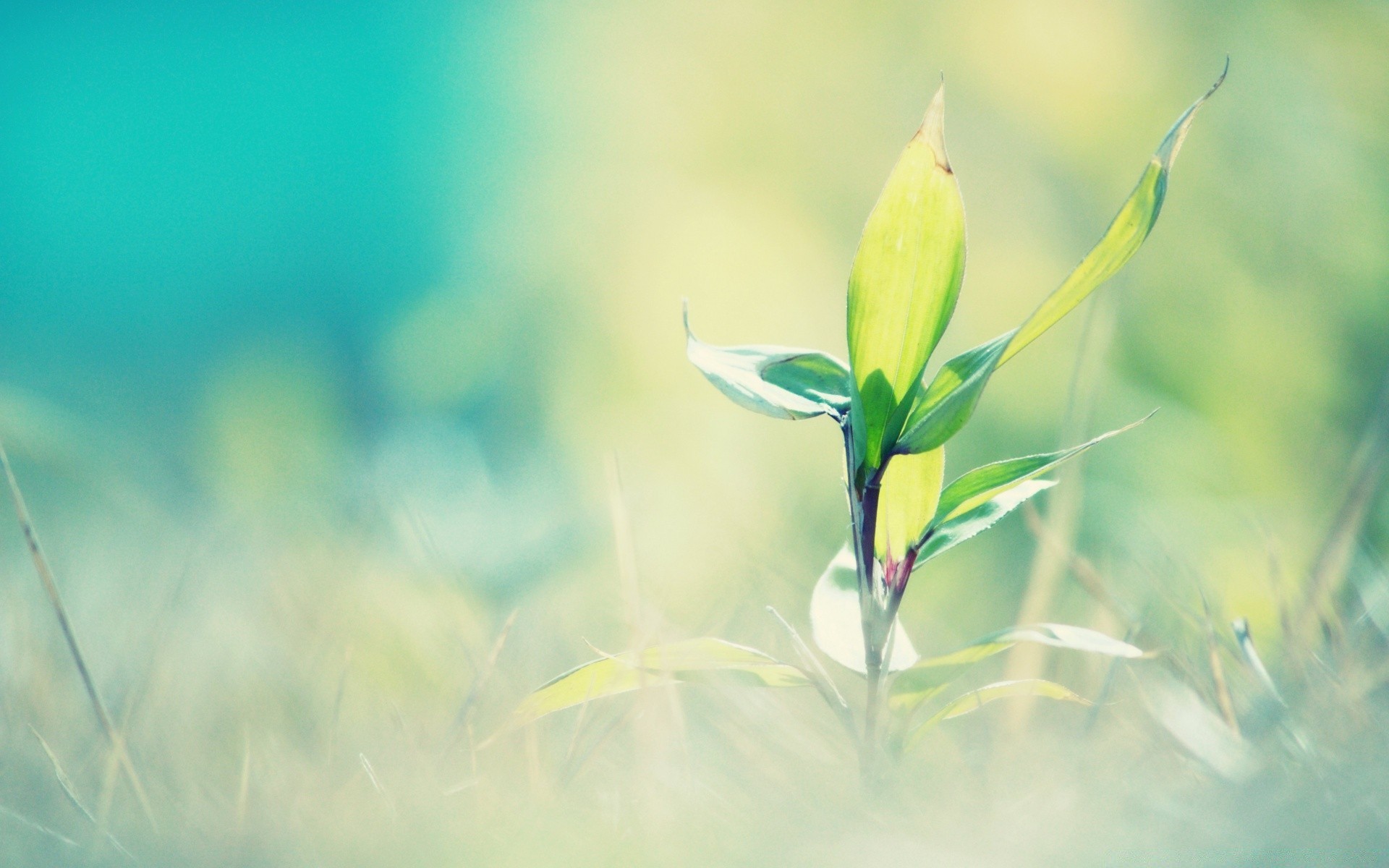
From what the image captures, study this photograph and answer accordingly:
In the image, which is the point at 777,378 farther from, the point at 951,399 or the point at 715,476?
the point at 715,476

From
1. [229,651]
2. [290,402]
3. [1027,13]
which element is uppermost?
[1027,13]

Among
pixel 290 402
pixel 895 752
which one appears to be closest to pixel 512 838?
pixel 895 752

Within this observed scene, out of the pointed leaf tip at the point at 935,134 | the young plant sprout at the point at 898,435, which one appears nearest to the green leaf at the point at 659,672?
the young plant sprout at the point at 898,435

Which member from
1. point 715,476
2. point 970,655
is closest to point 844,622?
point 970,655

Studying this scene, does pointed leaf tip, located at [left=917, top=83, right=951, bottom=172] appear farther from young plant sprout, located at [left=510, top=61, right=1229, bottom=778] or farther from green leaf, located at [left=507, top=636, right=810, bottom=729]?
green leaf, located at [left=507, top=636, right=810, bottom=729]

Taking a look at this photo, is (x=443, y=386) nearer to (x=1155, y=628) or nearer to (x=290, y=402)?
(x=290, y=402)

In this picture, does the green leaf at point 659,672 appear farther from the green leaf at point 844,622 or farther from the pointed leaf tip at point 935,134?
the pointed leaf tip at point 935,134
